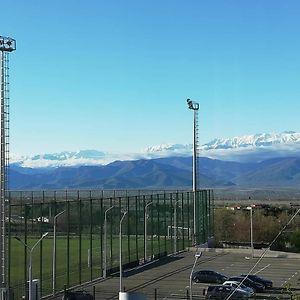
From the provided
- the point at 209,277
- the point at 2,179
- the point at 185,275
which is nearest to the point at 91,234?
the point at 185,275

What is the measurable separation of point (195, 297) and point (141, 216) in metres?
14.5

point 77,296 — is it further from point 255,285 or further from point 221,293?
point 255,285

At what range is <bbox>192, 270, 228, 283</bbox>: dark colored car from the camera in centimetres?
3394

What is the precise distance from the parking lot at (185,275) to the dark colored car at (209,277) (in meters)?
0.43

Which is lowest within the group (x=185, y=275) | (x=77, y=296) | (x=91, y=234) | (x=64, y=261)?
(x=185, y=275)

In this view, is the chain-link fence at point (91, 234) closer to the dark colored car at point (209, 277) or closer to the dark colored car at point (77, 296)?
the dark colored car at point (77, 296)

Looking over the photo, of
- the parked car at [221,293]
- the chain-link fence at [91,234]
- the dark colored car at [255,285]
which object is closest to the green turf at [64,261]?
the chain-link fence at [91,234]

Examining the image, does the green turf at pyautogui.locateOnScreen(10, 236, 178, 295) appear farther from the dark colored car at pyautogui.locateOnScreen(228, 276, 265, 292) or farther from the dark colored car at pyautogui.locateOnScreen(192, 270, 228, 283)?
the dark colored car at pyautogui.locateOnScreen(228, 276, 265, 292)

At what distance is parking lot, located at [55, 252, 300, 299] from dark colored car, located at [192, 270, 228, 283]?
1.42 feet

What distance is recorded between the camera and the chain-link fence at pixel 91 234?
2961cm

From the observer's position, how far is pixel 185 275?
36.2 metres

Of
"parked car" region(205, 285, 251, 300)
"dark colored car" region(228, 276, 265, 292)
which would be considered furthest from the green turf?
"dark colored car" region(228, 276, 265, 292)

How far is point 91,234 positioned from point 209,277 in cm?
704

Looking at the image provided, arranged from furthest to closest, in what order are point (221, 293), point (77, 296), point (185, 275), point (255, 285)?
1. point (185, 275)
2. point (255, 285)
3. point (221, 293)
4. point (77, 296)
